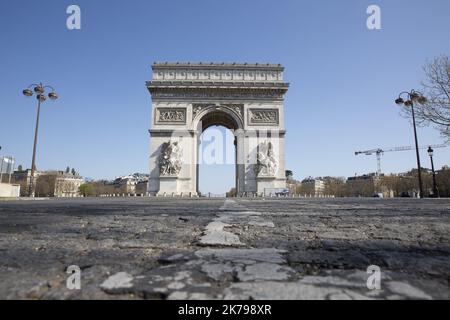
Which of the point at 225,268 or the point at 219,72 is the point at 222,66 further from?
the point at 225,268

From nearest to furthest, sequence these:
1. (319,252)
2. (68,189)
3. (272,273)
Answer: (272,273) → (319,252) → (68,189)

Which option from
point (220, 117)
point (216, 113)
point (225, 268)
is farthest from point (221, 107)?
point (225, 268)

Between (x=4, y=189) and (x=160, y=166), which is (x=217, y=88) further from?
(x=4, y=189)

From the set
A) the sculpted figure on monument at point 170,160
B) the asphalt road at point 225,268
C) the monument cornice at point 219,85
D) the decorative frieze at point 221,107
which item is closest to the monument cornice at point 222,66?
the monument cornice at point 219,85

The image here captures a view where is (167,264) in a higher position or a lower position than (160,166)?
lower

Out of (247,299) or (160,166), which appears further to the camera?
(160,166)

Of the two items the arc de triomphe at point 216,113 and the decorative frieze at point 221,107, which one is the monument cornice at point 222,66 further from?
the decorative frieze at point 221,107
